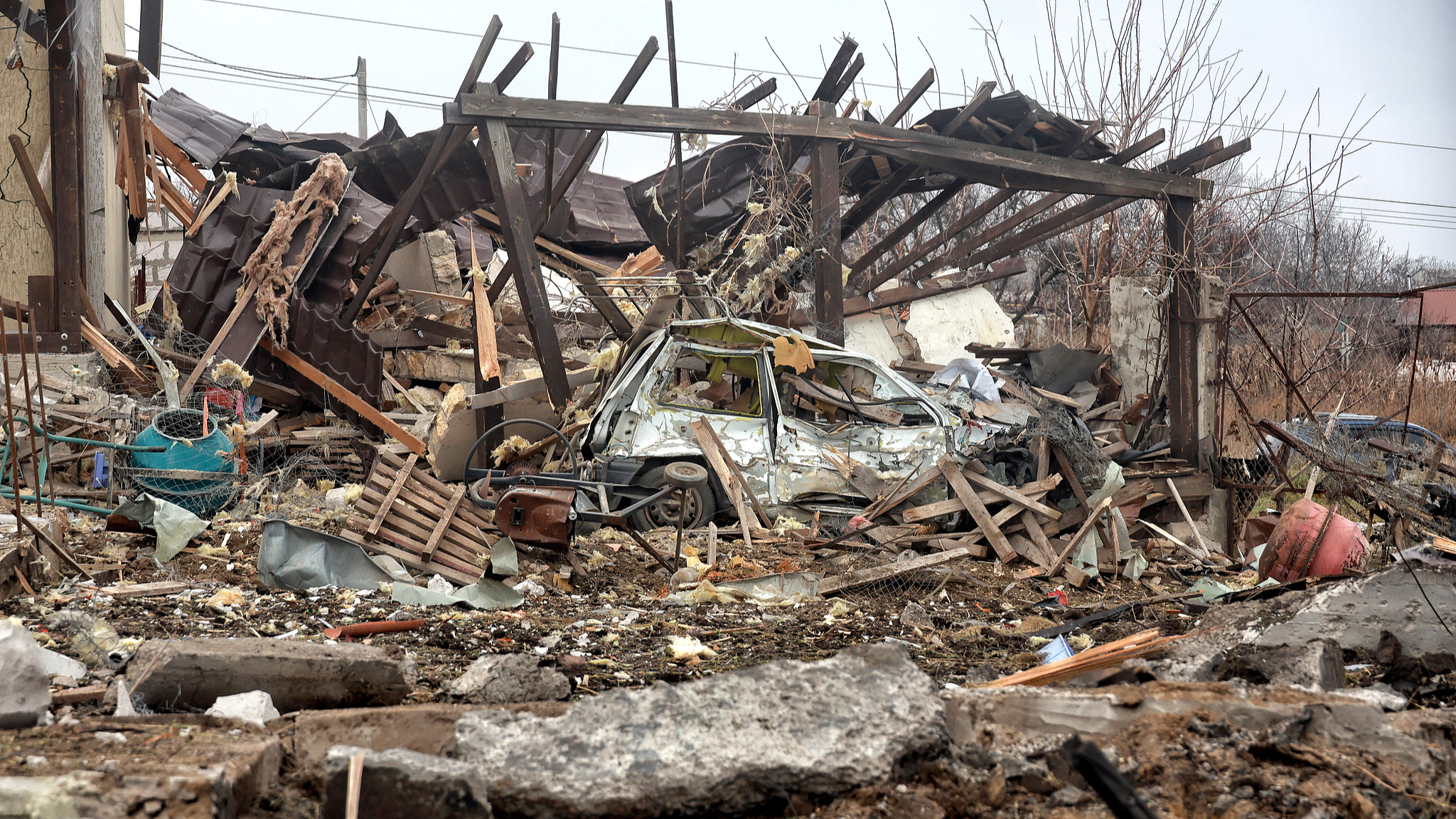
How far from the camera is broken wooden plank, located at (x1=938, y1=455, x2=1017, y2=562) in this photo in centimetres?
700

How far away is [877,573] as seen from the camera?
6.19m

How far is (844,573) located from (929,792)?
391cm

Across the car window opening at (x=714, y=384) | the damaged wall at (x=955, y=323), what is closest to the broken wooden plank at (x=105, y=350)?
the car window opening at (x=714, y=384)

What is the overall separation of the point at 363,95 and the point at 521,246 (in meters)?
22.8

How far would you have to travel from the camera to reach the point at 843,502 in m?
7.93

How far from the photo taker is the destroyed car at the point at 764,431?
300 inches

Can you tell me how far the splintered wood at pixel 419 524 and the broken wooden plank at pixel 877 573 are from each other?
89.8 inches

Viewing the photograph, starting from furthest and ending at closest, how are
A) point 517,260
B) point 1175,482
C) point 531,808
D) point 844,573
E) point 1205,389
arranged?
point 1205,389, point 1175,482, point 517,260, point 844,573, point 531,808

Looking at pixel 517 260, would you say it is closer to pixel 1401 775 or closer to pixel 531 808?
pixel 531 808

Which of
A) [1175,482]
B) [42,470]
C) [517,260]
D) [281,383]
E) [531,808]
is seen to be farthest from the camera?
[281,383]

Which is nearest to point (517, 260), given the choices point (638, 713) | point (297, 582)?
point (297, 582)

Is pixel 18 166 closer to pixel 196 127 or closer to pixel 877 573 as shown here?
pixel 196 127

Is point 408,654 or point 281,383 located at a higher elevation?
point 281,383

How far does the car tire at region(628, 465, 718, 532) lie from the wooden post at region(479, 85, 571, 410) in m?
1.20
